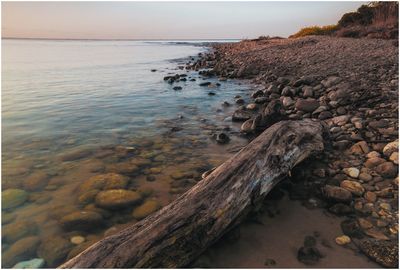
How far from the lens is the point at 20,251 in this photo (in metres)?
3.40

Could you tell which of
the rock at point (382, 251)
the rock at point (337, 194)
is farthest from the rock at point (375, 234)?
the rock at point (337, 194)

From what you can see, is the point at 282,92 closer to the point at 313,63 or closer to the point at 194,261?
the point at 313,63

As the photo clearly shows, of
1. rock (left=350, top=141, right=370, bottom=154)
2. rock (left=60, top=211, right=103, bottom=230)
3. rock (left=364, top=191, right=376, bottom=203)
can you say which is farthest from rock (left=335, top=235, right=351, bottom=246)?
rock (left=60, top=211, right=103, bottom=230)

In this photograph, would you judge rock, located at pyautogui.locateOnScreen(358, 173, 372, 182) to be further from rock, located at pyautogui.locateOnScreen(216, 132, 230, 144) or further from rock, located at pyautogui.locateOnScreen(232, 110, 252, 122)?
rock, located at pyautogui.locateOnScreen(232, 110, 252, 122)

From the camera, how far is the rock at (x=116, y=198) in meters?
Result: 4.18

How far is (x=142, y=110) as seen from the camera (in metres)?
9.92

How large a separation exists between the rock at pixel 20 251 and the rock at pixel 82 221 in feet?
1.22

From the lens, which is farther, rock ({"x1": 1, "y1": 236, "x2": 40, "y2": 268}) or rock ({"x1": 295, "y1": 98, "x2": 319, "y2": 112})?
rock ({"x1": 295, "y1": 98, "x2": 319, "y2": 112})

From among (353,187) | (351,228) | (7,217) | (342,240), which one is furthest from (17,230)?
(353,187)

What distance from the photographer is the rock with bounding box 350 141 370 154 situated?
196 inches

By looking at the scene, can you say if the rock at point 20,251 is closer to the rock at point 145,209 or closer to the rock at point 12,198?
the rock at point 12,198

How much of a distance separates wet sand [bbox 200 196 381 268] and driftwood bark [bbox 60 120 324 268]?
0.20m

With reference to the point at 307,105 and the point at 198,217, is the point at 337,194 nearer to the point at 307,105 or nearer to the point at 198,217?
the point at 198,217

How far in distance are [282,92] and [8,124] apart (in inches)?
323
